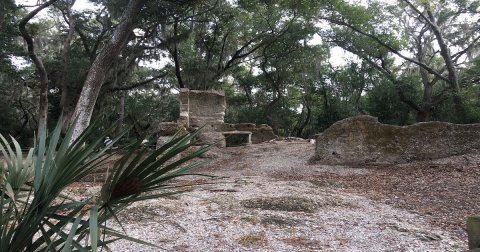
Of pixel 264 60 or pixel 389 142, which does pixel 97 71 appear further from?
pixel 264 60

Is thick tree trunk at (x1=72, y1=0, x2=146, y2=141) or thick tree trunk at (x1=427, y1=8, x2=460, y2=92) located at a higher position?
thick tree trunk at (x1=427, y1=8, x2=460, y2=92)

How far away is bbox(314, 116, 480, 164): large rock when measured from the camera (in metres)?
8.45

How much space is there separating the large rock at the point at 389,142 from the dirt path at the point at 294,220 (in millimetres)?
1477

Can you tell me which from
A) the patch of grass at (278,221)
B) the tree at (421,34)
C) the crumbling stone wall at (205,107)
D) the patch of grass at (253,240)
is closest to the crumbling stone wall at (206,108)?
the crumbling stone wall at (205,107)

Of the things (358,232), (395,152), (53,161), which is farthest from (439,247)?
(395,152)

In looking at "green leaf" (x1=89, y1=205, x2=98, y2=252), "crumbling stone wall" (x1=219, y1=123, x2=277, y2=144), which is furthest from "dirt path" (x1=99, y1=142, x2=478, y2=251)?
"crumbling stone wall" (x1=219, y1=123, x2=277, y2=144)

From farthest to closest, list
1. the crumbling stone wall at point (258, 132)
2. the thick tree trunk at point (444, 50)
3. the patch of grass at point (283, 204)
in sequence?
1. the crumbling stone wall at point (258, 132)
2. the thick tree trunk at point (444, 50)
3. the patch of grass at point (283, 204)

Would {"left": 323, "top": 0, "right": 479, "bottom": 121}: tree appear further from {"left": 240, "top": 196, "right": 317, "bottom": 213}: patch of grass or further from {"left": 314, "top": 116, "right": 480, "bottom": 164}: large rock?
{"left": 240, "top": 196, "right": 317, "bottom": 213}: patch of grass

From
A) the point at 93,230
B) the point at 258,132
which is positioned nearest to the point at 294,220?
the point at 93,230

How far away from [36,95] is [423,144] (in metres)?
19.7

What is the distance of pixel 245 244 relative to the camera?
3.55 meters

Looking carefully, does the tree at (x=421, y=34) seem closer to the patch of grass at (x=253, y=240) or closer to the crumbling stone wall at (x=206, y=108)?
the crumbling stone wall at (x=206, y=108)

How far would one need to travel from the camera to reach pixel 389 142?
8.98 m

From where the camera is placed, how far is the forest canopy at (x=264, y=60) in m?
13.5
